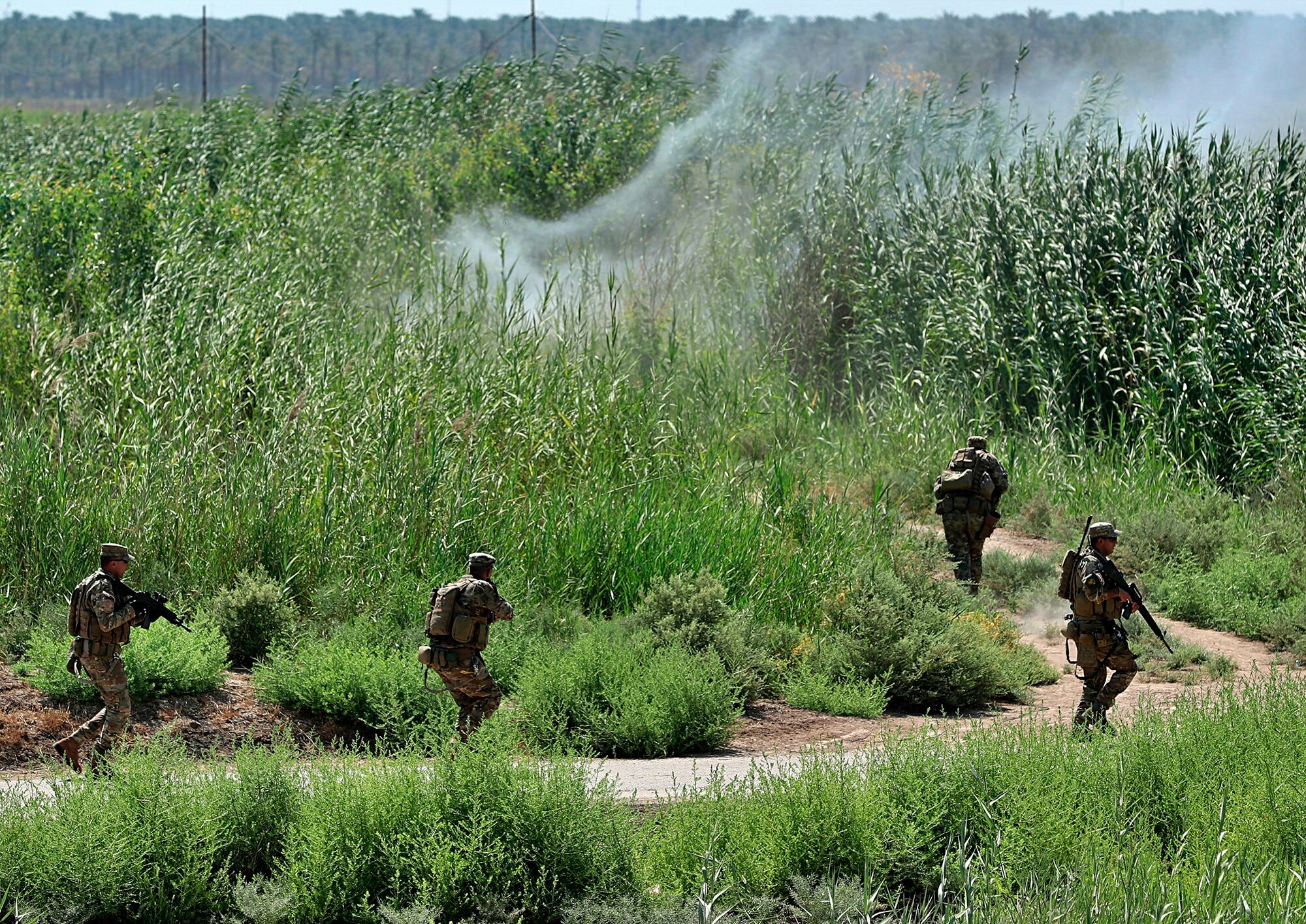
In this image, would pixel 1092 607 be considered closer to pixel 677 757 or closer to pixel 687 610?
pixel 677 757

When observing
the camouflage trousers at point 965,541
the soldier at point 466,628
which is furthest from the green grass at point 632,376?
the camouflage trousers at point 965,541

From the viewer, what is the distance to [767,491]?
11828mm

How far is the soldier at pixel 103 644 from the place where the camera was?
23.5ft

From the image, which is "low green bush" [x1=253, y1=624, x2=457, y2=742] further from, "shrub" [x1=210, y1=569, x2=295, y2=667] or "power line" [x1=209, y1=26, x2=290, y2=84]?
"power line" [x1=209, y1=26, x2=290, y2=84]

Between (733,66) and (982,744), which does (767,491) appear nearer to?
(982,744)

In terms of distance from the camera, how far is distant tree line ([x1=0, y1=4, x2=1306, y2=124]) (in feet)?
120

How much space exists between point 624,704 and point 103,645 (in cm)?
284

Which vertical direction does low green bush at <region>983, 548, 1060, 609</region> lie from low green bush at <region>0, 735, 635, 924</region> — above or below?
below

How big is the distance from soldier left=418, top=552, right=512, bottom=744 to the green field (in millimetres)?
310

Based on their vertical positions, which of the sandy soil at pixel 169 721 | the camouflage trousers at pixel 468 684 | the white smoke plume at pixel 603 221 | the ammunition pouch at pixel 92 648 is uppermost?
the white smoke plume at pixel 603 221

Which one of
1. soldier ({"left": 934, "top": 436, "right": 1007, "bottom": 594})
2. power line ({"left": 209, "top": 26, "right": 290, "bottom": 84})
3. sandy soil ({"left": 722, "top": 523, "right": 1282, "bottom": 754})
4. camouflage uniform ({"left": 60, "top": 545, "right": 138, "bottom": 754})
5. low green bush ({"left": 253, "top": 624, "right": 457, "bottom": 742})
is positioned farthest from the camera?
power line ({"left": 209, "top": 26, "right": 290, "bottom": 84})

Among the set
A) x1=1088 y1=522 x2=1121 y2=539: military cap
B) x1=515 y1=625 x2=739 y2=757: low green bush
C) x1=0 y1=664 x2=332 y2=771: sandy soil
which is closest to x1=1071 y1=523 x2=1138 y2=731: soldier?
x1=1088 y1=522 x2=1121 y2=539: military cap

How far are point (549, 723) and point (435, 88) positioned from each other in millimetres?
19539

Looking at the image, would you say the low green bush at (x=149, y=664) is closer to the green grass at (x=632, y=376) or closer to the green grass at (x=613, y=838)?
the green grass at (x=632, y=376)
